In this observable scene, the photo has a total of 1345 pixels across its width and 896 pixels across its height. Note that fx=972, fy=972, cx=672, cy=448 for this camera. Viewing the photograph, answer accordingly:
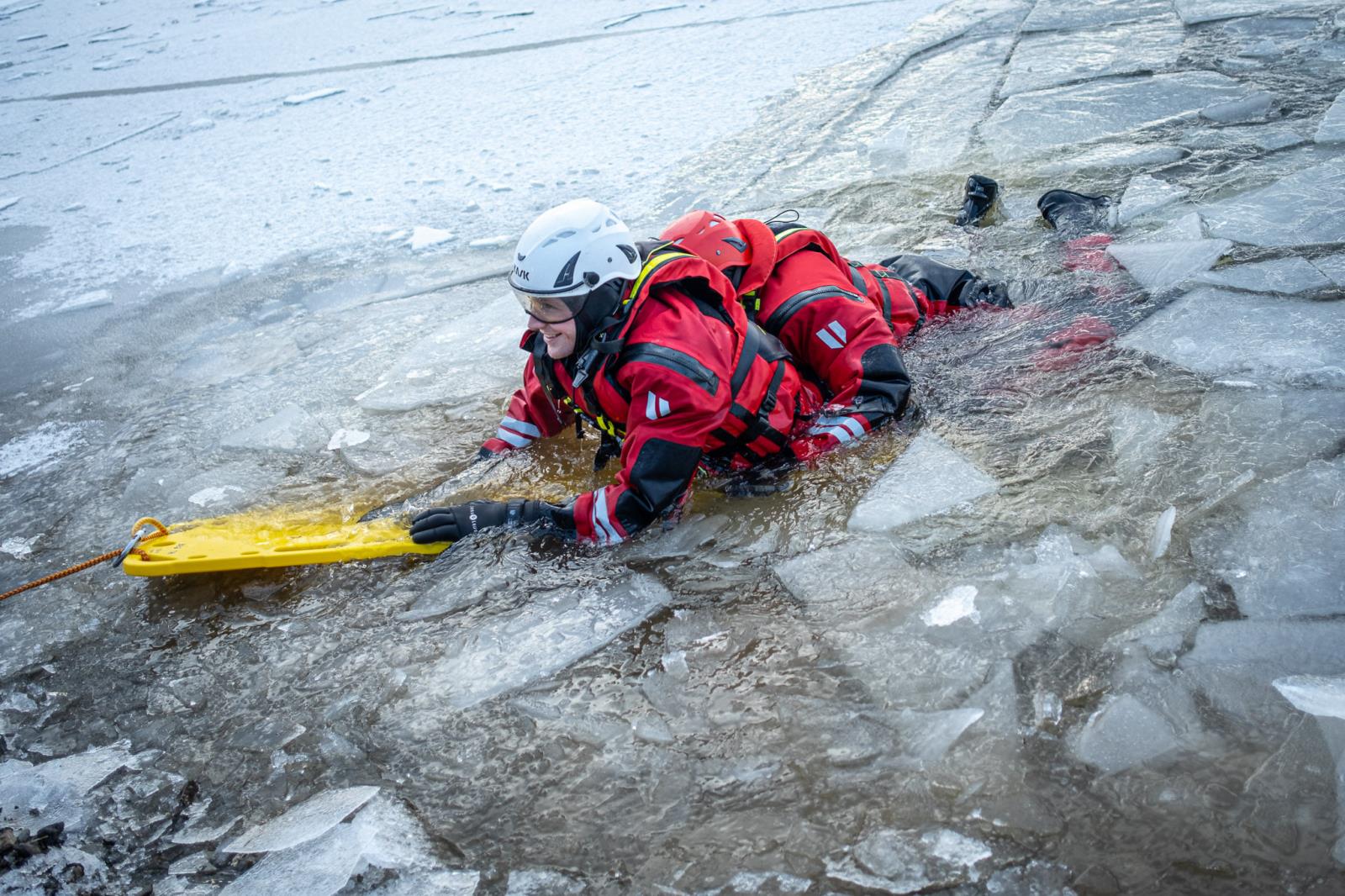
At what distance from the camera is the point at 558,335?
290cm

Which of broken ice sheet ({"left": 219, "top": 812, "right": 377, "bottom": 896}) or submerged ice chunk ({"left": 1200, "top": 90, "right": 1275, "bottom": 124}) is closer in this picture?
broken ice sheet ({"left": 219, "top": 812, "right": 377, "bottom": 896})

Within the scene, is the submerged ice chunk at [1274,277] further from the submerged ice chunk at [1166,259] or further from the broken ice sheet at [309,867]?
the broken ice sheet at [309,867]

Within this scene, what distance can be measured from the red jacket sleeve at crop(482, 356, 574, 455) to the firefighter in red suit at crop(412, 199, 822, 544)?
1.35 ft

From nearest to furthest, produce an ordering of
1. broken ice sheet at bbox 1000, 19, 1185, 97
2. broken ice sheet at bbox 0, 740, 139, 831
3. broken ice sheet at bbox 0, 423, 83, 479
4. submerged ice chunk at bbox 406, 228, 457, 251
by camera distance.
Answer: broken ice sheet at bbox 0, 740, 139, 831 < broken ice sheet at bbox 0, 423, 83, 479 < submerged ice chunk at bbox 406, 228, 457, 251 < broken ice sheet at bbox 1000, 19, 1185, 97

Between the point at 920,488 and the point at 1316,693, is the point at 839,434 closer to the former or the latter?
the point at 920,488

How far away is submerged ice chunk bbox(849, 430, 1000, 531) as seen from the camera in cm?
286

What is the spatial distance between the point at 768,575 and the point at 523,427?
1.25m

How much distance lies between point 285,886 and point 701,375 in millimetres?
1643

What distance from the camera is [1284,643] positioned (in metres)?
2.16

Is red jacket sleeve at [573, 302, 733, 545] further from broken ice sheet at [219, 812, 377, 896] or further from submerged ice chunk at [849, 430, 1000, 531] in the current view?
broken ice sheet at [219, 812, 377, 896]

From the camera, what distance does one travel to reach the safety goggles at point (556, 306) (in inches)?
112

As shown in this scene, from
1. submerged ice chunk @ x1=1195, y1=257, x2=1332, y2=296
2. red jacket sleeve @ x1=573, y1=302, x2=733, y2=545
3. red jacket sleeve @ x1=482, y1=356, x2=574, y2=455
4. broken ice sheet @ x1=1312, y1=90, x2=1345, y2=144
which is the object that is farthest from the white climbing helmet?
broken ice sheet @ x1=1312, y1=90, x2=1345, y2=144

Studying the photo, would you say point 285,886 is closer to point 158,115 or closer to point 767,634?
point 767,634

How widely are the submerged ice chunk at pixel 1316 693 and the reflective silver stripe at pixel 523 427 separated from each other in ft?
7.93
